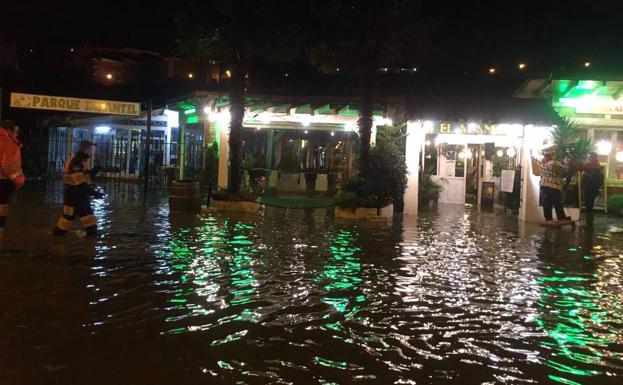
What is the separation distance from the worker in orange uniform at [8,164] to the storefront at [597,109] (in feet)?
43.7

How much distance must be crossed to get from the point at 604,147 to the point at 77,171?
16.5 meters

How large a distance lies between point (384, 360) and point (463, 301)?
2.32 meters

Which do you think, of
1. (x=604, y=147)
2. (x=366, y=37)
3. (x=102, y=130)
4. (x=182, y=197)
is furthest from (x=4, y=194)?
(x=102, y=130)

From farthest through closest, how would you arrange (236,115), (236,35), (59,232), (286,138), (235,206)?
(286,138)
(236,115)
(235,206)
(236,35)
(59,232)

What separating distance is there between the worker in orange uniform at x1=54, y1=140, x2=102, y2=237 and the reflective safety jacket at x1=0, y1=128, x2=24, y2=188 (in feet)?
4.27

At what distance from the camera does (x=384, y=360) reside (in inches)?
180

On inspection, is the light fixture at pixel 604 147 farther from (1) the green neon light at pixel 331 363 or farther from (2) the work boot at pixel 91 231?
(1) the green neon light at pixel 331 363

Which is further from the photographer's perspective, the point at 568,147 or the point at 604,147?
the point at 604,147

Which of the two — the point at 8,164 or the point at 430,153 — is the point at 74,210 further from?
the point at 430,153

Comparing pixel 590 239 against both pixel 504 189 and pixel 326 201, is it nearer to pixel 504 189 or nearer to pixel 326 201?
pixel 504 189

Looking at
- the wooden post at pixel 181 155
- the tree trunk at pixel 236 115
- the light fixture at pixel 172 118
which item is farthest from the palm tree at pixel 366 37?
the light fixture at pixel 172 118

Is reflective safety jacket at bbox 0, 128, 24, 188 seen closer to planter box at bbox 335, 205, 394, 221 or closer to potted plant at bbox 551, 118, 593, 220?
planter box at bbox 335, 205, 394, 221

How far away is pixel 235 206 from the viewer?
15891 millimetres

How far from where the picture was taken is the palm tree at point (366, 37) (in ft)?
50.1
